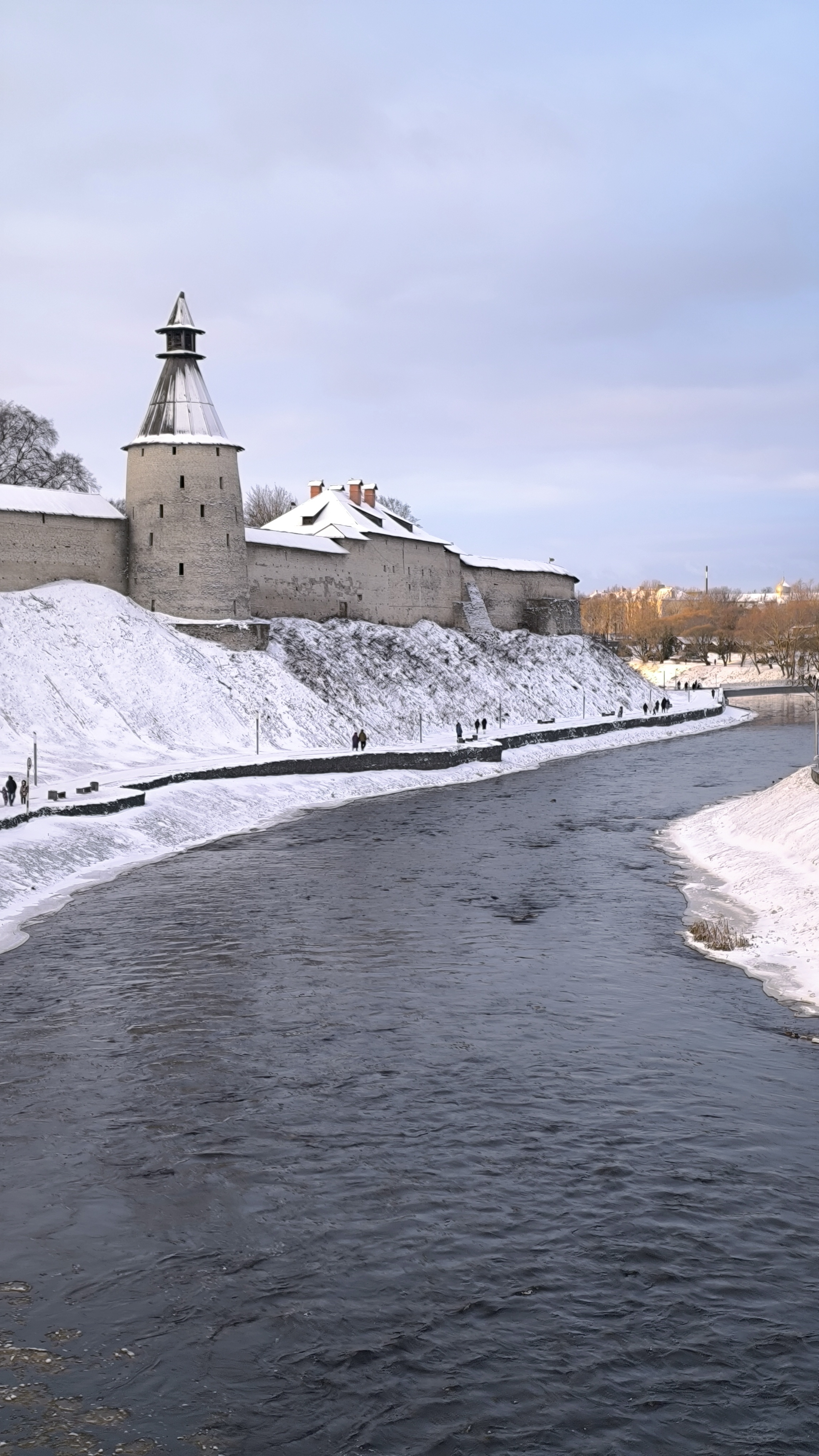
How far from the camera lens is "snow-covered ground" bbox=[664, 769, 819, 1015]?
17109 millimetres

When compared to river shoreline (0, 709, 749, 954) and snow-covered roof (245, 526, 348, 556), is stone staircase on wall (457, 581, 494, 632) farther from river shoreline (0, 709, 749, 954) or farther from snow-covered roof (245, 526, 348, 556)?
river shoreline (0, 709, 749, 954)

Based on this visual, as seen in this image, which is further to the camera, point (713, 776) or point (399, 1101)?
point (713, 776)

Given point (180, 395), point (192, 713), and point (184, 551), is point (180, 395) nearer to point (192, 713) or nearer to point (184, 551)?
point (184, 551)

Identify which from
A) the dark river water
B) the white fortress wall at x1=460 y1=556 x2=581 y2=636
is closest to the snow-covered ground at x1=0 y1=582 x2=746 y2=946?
the dark river water

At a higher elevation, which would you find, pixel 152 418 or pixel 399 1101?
pixel 152 418

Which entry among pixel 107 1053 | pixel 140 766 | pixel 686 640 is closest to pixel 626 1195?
Result: pixel 107 1053

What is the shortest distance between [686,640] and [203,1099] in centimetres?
11823

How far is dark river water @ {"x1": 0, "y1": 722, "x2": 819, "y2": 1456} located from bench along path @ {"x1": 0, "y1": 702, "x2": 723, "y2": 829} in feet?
27.1

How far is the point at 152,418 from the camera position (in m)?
48.2

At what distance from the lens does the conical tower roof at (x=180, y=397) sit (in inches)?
1879

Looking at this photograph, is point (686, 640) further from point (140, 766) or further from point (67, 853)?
point (67, 853)

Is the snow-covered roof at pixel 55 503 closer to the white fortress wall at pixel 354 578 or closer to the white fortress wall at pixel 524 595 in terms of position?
the white fortress wall at pixel 354 578

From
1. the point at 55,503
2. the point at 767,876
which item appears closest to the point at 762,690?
the point at 55,503

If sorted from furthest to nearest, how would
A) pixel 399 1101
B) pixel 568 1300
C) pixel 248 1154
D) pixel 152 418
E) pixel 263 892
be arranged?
pixel 152 418, pixel 263 892, pixel 399 1101, pixel 248 1154, pixel 568 1300
